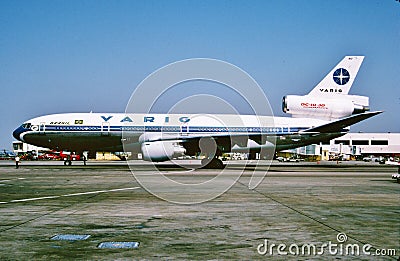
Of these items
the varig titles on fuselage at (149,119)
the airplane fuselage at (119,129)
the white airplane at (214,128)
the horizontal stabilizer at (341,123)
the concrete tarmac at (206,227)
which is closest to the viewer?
the concrete tarmac at (206,227)

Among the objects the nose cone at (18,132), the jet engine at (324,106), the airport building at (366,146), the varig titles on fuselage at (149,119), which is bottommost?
the airport building at (366,146)

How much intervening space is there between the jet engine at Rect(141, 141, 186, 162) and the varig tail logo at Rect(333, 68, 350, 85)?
1712 cm

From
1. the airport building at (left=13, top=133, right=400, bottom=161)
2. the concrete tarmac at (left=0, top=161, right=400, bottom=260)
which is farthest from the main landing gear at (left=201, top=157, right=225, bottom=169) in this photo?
the airport building at (left=13, top=133, right=400, bottom=161)

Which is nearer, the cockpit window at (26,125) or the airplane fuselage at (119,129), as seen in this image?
the airplane fuselage at (119,129)

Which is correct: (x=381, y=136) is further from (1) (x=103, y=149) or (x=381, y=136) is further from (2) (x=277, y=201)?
(2) (x=277, y=201)

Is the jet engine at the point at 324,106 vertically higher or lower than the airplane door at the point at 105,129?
higher

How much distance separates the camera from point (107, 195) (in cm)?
1639

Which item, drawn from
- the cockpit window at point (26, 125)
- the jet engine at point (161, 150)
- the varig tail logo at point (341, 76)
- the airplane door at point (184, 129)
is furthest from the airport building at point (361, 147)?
the cockpit window at point (26, 125)

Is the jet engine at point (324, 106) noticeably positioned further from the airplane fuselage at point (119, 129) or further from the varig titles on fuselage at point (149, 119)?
the varig titles on fuselage at point (149, 119)

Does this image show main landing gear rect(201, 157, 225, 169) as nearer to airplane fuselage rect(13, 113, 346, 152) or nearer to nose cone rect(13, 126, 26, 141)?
airplane fuselage rect(13, 113, 346, 152)

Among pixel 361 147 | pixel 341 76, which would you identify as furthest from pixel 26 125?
pixel 361 147

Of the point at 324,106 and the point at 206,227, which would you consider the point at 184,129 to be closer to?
the point at 324,106

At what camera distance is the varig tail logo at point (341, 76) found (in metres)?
43.4

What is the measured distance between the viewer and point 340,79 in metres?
43.5
